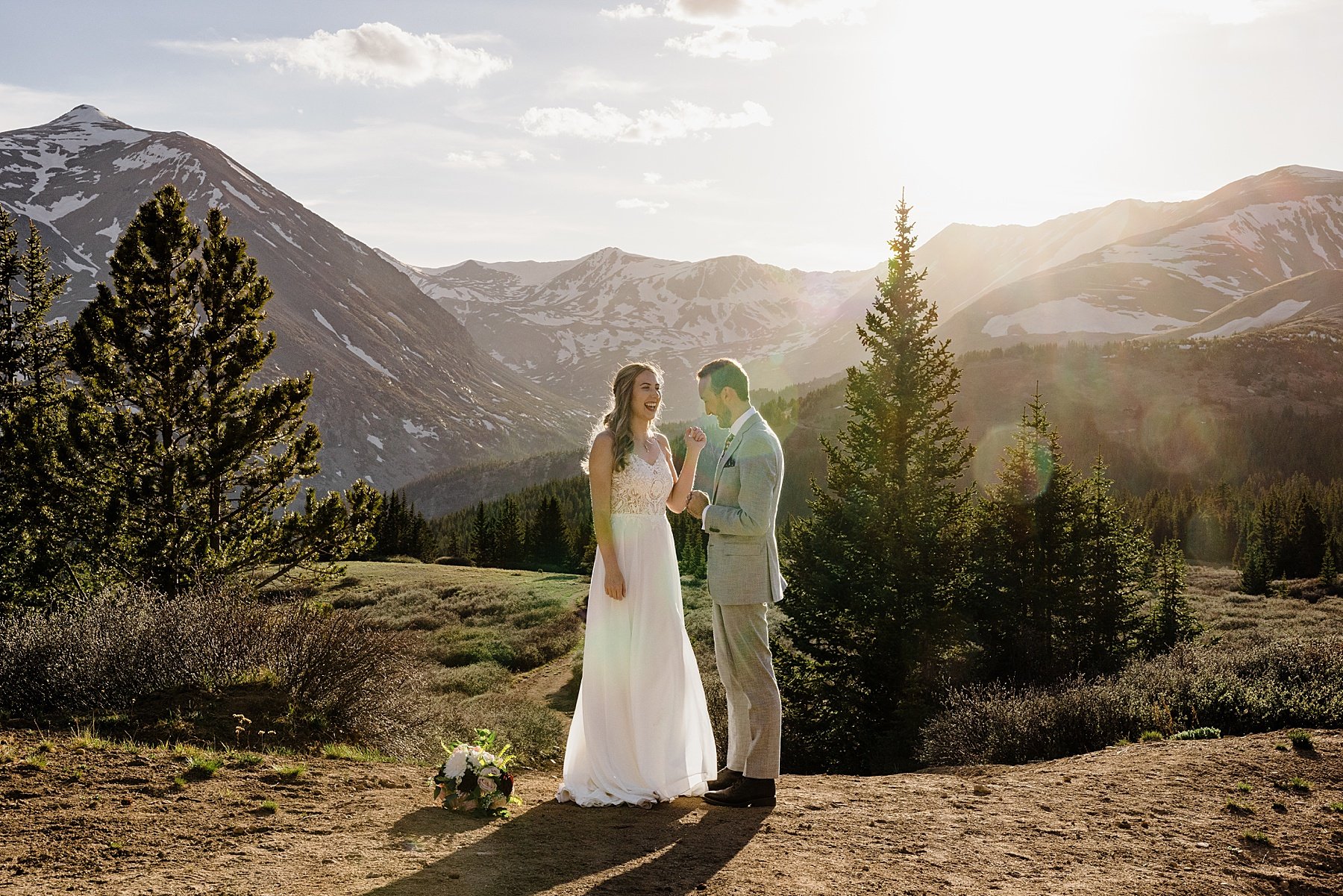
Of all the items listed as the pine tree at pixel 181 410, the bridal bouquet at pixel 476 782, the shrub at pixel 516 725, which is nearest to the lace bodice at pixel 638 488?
the bridal bouquet at pixel 476 782

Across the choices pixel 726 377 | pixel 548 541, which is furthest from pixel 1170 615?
pixel 548 541

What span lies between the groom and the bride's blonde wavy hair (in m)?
0.48

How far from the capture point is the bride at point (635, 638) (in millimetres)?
6066

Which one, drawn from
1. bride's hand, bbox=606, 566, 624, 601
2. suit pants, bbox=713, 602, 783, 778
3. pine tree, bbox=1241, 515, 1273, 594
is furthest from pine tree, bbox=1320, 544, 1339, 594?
bride's hand, bbox=606, 566, 624, 601

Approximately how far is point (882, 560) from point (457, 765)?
12918 mm

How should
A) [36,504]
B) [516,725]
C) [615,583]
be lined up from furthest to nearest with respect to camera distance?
1. [516,725]
2. [36,504]
3. [615,583]

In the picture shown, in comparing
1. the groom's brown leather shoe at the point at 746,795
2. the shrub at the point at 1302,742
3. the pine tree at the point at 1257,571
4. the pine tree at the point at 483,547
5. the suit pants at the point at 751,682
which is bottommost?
the pine tree at the point at 483,547

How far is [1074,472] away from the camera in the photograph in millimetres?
23016

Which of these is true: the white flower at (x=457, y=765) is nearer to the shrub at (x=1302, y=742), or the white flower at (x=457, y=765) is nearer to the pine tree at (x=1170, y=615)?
the shrub at (x=1302, y=742)

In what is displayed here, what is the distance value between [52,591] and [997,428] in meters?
129

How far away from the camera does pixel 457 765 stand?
5918mm

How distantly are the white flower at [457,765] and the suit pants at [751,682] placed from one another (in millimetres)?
1899

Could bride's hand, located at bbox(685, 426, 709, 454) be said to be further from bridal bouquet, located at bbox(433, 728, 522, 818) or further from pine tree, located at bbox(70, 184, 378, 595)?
pine tree, located at bbox(70, 184, 378, 595)

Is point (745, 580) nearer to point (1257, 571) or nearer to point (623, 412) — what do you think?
point (623, 412)
